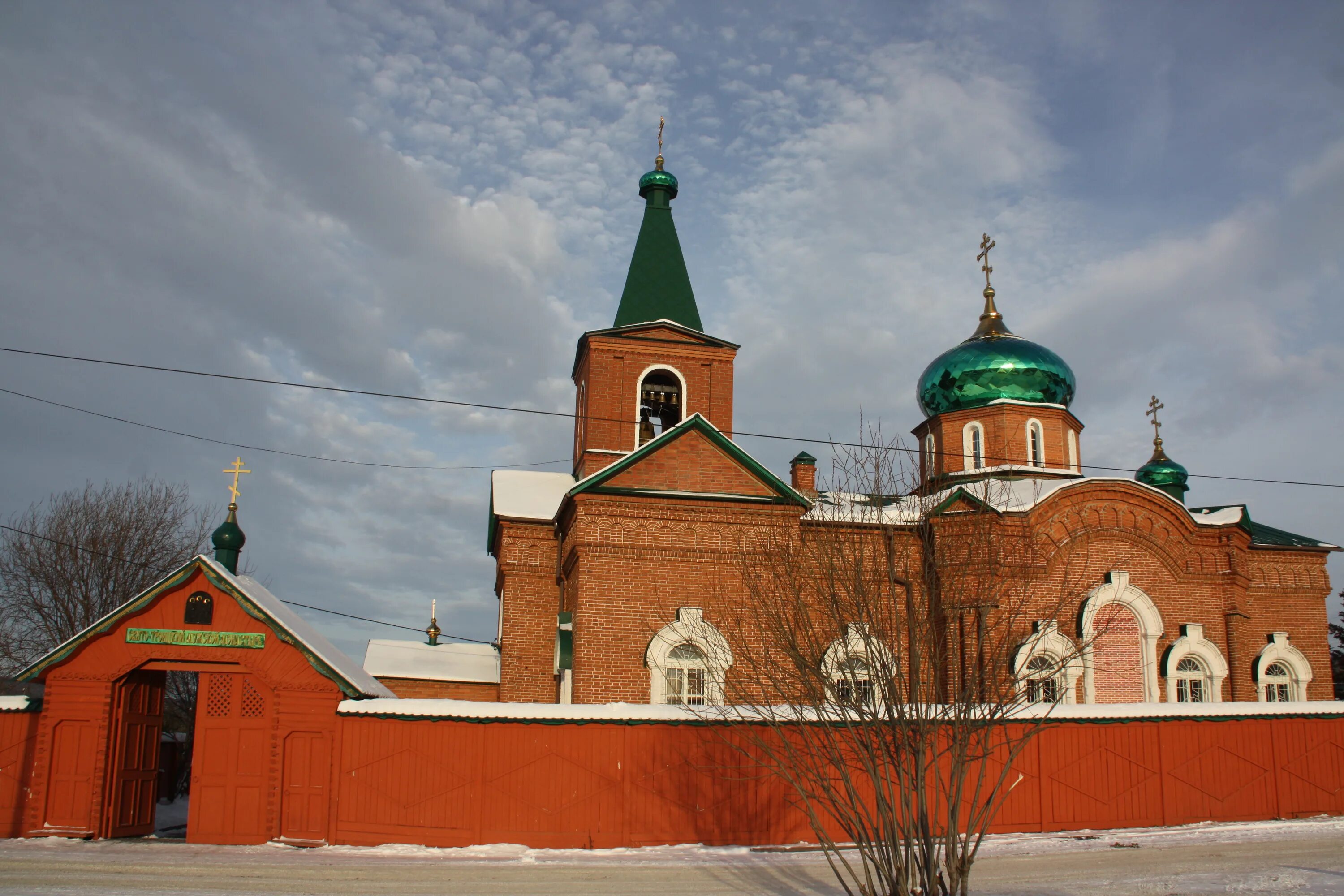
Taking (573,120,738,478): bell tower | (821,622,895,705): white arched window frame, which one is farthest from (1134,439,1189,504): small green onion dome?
(821,622,895,705): white arched window frame

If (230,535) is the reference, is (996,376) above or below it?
above

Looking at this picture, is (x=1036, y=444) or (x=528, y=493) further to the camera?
(x=1036, y=444)

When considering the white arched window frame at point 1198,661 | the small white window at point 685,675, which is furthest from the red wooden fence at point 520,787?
the white arched window frame at point 1198,661

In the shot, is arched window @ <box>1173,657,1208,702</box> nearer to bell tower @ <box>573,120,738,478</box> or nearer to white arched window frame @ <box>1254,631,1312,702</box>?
white arched window frame @ <box>1254,631,1312,702</box>

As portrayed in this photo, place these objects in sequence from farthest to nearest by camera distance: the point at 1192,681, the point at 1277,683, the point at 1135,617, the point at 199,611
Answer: the point at 1277,683 → the point at 1192,681 → the point at 1135,617 → the point at 199,611

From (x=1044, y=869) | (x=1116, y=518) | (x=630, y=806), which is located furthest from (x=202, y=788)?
(x=1116, y=518)

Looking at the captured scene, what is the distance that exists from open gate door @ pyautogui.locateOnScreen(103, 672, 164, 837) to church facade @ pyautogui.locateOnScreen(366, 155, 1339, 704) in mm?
5532

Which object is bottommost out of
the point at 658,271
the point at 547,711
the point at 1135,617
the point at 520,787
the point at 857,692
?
the point at 520,787

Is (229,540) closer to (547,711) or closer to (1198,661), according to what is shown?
(547,711)

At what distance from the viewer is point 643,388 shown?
66.5 feet

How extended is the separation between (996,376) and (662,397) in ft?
25.5

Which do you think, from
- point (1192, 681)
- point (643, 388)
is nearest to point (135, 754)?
point (643, 388)

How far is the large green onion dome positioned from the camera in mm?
22750

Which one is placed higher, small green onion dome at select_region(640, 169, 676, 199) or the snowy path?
small green onion dome at select_region(640, 169, 676, 199)
